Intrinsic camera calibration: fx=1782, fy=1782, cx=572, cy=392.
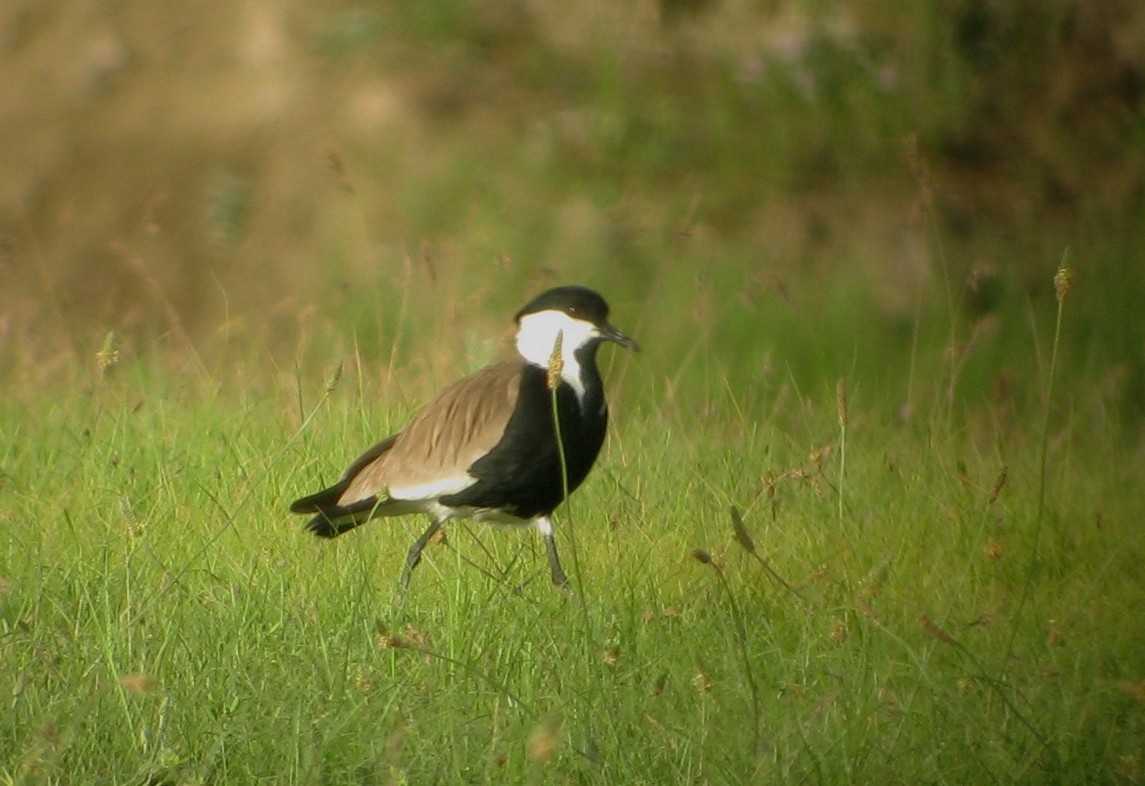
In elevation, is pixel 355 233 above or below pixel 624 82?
below

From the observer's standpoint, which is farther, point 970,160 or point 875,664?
point 970,160

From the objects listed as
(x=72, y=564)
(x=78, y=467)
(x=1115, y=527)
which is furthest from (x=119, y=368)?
(x=1115, y=527)

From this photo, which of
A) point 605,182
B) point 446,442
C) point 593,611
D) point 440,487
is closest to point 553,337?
point 446,442

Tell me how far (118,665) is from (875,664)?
61.3 inches

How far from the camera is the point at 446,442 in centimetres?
475

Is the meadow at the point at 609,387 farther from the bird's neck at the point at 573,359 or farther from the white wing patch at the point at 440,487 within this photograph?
the bird's neck at the point at 573,359

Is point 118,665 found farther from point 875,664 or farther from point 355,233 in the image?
point 355,233

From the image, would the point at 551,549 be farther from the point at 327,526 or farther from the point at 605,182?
the point at 605,182

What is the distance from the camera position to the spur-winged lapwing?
15.3 feet

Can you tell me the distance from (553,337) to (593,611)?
1.24 metres

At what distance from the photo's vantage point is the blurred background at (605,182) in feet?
24.8

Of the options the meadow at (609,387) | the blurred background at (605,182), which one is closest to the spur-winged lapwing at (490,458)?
the meadow at (609,387)

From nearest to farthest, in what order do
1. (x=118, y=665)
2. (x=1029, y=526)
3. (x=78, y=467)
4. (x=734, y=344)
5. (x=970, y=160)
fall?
(x=118, y=665), (x=1029, y=526), (x=78, y=467), (x=734, y=344), (x=970, y=160)

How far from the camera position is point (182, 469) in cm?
513
